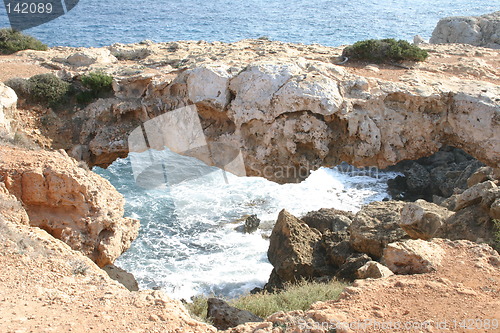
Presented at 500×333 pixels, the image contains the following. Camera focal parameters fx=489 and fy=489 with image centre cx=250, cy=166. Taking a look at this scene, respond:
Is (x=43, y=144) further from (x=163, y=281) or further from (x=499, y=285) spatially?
(x=499, y=285)

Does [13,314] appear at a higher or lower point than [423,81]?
lower

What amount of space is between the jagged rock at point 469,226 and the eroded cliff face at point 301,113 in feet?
6.97

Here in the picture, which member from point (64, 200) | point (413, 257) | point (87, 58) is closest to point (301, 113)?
→ point (413, 257)

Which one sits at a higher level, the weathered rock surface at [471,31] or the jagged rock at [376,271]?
the weathered rock surface at [471,31]

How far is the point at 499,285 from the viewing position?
7566 millimetres

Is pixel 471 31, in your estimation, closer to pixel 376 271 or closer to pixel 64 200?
pixel 376 271

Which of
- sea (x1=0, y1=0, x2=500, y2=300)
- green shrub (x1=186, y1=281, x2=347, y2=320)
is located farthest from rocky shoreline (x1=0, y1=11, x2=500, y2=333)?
sea (x1=0, y1=0, x2=500, y2=300)

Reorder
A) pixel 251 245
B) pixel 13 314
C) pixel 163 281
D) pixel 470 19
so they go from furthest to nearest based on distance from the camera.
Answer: pixel 470 19, pixel 251 245, pixel 163 281, pixel 13 314

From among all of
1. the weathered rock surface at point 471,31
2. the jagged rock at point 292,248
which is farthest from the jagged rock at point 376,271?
the weathered rock surface at point 471,31

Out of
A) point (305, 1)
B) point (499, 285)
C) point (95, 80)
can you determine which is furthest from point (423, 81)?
point (305, 1)

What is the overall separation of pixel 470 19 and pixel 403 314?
96.6ft

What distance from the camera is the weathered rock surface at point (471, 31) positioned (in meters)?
29.8

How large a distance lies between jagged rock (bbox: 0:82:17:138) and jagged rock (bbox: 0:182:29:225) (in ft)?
10.4

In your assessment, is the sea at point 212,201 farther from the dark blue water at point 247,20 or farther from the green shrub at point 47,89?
the green shrub at point 47,89
